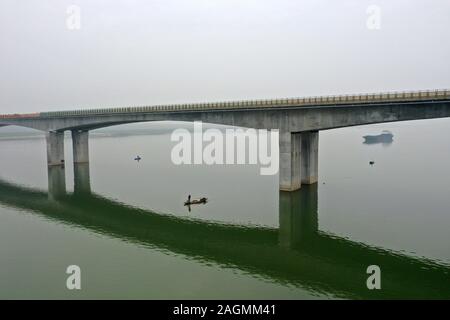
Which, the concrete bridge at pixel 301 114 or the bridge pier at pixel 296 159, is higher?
the concrete bridge at pixel 301 114

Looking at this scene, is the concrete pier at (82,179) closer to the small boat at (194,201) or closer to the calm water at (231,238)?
the calm water at (231,238)

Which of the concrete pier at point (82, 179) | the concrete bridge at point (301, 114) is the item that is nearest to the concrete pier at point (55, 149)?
the concrete pier at point (82, 179)

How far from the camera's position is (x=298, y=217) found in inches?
1339

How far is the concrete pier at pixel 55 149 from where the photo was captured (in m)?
69.1

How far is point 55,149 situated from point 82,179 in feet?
54.6

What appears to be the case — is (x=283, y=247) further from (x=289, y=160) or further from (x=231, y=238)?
(x=289, y=160)

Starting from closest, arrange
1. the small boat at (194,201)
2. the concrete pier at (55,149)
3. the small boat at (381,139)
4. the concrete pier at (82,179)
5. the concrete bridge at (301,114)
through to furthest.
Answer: the concrete bridge at (301,114) < the small boat at (194,201) < the concrete pier at (82,179) < the concrete pier at (55,149) < the small boat at (381,139)

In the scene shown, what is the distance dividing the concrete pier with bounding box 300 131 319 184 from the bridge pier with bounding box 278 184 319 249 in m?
2.05

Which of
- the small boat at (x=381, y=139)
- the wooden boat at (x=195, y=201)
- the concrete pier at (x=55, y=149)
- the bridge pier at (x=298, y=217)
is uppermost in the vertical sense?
the concrete pier at (x=55, y=149)

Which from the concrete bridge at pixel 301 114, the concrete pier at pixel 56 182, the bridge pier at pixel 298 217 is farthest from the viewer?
the concrete pier at pixel 56 182

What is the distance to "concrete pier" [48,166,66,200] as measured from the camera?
47219 millimetres

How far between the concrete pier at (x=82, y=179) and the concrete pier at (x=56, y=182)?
1.68 metres
